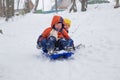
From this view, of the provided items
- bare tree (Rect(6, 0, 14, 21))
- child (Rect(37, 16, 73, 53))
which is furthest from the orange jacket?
bare tree (Rect(6, 0, 14, 21))

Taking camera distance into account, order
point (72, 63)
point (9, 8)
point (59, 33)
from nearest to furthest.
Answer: point (72, 63) < point (59, 33) < point (9, 8)

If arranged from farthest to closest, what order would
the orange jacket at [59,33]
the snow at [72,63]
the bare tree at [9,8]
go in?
the bare tree at [9,8]
the orange jacket at [59,33]
the snow at [72,63]

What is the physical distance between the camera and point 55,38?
7582 mm

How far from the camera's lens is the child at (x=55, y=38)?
24.6 feet

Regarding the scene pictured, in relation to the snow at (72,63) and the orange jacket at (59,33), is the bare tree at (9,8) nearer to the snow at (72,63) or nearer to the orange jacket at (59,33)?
the snow at (72,63)

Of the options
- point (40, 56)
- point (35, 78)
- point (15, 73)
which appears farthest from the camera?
point (40, 56)

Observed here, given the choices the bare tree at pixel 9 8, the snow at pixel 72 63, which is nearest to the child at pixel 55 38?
the snow at pixel 72 63

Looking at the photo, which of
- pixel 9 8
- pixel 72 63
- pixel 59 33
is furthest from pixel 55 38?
pixel 9 8

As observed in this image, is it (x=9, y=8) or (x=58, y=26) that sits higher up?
(x=58, y=26)

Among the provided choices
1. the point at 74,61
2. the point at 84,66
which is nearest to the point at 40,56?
the point at 74,61

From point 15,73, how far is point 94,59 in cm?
191

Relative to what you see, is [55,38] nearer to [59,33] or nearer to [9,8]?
[59,33]

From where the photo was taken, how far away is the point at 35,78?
576 centimetres

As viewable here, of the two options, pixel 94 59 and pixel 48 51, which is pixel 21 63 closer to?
pixel 48 51
